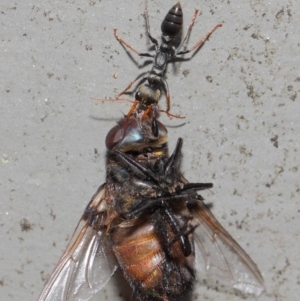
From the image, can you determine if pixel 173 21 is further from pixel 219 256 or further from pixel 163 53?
pixel 219 256

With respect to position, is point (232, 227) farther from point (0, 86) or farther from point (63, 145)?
point (0, 86)

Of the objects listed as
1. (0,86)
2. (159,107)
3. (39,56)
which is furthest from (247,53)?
(0,86)

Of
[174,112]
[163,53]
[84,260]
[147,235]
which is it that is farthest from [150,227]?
[163,53]

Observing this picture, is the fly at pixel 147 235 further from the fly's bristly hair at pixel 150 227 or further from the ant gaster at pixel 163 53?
the ant gaster at pixel 163 53

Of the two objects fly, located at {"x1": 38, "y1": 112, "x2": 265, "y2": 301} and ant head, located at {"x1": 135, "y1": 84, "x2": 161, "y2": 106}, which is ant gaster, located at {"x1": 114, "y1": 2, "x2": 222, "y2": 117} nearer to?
ant head, located at {"x1": 135, "y1": 84, "x2": 161, "y2": 106}

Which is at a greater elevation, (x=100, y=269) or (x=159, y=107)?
(x=159, y=107)

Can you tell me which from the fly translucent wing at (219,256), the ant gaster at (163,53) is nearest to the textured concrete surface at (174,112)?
the ant gaster at (163,53)

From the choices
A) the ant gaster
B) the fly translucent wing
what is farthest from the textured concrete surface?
the fly translucent wing
